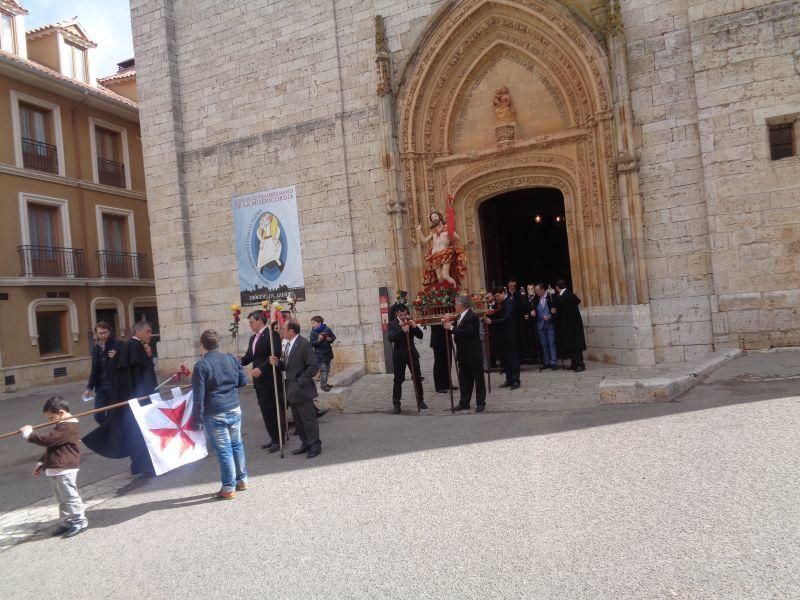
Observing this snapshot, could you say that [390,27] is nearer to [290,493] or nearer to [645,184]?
[645,184]

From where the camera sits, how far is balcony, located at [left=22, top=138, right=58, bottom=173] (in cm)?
1873

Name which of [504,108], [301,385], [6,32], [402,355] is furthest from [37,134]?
[301,385]

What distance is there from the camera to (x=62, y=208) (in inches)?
777

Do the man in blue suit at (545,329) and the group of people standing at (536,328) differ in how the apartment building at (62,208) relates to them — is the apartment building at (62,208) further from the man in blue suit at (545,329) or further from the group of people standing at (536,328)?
the man in blue suit at (545,329)

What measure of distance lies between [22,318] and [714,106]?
18.9m

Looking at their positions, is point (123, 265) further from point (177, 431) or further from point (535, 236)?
point (177, 431)

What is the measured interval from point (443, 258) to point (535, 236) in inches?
391

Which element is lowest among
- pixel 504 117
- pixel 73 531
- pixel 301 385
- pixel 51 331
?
pixel 73 531

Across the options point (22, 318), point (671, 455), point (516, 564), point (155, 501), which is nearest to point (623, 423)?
point (671, 455)

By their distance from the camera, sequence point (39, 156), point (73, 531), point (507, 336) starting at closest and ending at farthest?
point (73, 531) → point (507, 336) → point (39, 156)

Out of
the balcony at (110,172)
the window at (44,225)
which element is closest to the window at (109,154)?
the balcony at (110,172)

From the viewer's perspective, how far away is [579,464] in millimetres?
5164

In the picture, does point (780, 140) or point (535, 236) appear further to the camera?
point (535, 236)

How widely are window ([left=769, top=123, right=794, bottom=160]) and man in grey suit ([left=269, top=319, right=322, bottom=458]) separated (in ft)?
27.2
